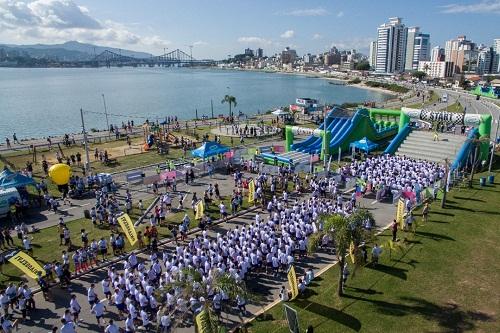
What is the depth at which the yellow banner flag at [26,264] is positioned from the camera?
15281 millimetres

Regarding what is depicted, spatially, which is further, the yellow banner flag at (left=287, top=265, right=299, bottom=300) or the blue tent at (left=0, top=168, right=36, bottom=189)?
the blue tent at (left=0, top=168, right=36, bottom=189)

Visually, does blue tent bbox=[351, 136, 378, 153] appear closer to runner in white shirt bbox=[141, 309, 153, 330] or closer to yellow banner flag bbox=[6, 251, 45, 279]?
runner in white shirt bbox=[141, 309, 153, 330]

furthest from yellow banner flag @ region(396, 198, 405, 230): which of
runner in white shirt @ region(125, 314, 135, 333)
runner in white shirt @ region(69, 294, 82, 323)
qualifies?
runner in white shirt @ region(69, 294, 82, 323)

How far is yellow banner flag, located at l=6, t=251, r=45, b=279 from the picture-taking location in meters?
15.3

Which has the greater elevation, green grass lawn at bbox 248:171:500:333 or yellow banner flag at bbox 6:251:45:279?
yellow banner flag at bbox 6:251:45:279

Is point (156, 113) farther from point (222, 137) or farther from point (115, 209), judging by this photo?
point (115, 209)

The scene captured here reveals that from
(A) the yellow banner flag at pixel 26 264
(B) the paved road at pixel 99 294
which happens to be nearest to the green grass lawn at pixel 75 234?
(B) the paved road at pixel 99 294

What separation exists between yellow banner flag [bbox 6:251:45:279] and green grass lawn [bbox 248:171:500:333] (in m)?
8.97

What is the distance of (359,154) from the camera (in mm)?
37844

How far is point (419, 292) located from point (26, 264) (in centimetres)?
1569

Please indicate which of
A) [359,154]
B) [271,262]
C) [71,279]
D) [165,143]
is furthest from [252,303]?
[165,143]

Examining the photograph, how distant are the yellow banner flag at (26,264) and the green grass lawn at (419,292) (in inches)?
353

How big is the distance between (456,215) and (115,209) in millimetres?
20781

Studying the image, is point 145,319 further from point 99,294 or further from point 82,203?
point 82,203
